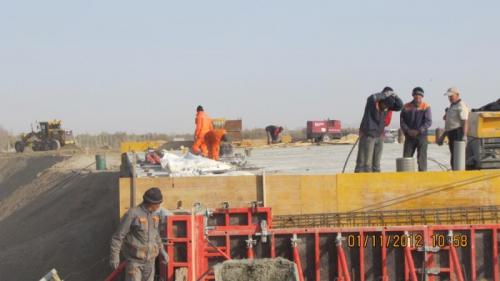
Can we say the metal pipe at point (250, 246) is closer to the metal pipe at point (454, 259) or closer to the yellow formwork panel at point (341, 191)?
the yellow formwork panel at point (341, 191)

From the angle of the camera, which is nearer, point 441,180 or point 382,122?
point 441,180

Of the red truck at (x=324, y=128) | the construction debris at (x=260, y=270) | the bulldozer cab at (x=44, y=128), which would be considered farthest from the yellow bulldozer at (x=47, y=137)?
the construction debris at (x=260, y=270)

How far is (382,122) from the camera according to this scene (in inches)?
488

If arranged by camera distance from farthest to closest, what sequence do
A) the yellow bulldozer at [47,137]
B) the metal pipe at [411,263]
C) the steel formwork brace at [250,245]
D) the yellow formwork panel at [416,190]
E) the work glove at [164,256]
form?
the yellow bulldozer at [47,137] < the yellow formwork panel at [416,190] < the steel formwork brace at [250,245] < the metal pipe at [411,263] < the work glove at [164,256]

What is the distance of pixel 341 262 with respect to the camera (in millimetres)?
10125

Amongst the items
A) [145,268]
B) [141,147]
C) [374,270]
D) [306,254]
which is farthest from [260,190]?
[141,147]

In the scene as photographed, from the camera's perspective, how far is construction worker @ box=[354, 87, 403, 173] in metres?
12.0

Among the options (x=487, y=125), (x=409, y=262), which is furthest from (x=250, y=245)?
(x=487, y=125)

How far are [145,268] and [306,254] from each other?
3.05 m

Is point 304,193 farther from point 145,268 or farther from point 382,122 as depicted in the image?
point 145,268

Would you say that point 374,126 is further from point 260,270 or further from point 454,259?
point 260,270

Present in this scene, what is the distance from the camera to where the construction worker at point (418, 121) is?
12.5m

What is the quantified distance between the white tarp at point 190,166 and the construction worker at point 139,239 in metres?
4.00

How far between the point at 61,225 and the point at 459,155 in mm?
12428
